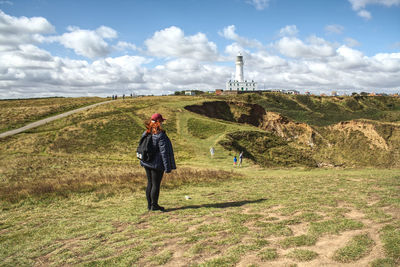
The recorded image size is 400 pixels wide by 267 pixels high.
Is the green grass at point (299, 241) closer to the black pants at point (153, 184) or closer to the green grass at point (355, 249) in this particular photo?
the green grass at point (355, 249)

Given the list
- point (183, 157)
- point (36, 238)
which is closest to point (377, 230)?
point (36, 238)

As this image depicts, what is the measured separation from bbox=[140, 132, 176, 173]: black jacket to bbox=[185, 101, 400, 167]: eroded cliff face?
168 feet

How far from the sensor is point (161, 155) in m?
8.60

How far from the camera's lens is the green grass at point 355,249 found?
491 centimetres

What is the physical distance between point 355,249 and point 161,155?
5.60m

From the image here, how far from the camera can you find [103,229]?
25.0ft

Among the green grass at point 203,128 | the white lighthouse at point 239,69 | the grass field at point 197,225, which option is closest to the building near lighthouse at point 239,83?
the white lighthouse at point 239,69

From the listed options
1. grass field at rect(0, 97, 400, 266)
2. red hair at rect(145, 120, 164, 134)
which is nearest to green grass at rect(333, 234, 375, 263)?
grass field at rect(0, 97, 400, 266)

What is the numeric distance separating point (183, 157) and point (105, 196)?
941 inches

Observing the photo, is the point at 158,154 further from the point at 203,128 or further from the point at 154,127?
the point at 203,128

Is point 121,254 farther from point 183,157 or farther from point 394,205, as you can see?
point 183,157

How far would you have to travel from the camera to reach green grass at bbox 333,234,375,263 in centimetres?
491

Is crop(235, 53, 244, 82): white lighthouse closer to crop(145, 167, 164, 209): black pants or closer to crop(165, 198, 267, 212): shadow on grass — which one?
crop(165, 198, 267, 212): shadow on grass

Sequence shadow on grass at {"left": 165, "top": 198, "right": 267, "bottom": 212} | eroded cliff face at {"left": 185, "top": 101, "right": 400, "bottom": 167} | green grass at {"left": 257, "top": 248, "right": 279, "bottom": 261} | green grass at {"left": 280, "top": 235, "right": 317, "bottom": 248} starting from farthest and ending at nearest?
1. eroded cliff face at {"left": 185, "top": 101, "right": 400, "bottom": 167}
2. shadow on grass at {"left": 165, "top": 198, "right": 267, "bottom": 212}
3. green grass at {"left": 280, "top": 235, "right": 317, "bottom": 248}
4. green grass at {"left": 257, "top": 248, "right": 279, "bottom": 261}
